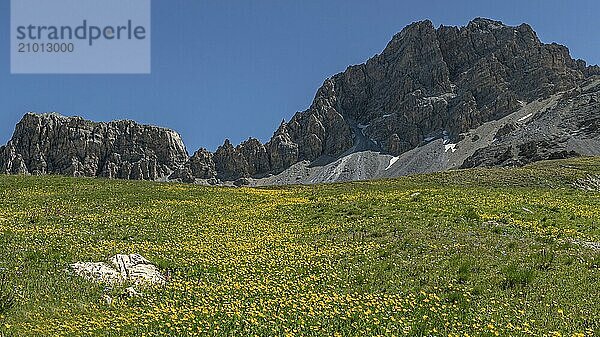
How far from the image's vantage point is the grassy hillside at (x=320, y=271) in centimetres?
1257

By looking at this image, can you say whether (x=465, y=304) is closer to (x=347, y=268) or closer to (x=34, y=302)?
(x=347, y=268)

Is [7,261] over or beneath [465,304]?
over

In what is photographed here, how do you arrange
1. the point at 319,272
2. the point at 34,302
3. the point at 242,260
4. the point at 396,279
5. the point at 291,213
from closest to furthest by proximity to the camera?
the point at 34,302 → the point at 396,279 → the point at 319,272 → the point at 242,260 → the point at 291,213

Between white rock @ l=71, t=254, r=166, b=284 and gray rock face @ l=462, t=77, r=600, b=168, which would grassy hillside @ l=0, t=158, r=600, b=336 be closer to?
white rock @ l=71, t=254, r=166, b=284

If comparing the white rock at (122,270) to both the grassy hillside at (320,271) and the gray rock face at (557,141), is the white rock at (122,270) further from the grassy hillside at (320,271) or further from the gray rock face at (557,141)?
the gray rock face at (557,141)

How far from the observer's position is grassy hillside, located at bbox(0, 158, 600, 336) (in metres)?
12.6

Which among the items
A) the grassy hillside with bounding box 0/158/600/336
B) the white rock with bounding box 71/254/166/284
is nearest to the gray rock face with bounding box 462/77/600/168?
the grassy hillside with bounding box 0/158/600/336

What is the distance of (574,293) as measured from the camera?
1473 cm

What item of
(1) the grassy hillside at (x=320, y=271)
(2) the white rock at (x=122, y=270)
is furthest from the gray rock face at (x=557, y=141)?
(2) the white rock at (x=122, y=270)

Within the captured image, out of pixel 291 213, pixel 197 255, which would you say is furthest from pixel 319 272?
pixel 291 213

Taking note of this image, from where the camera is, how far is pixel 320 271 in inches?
721

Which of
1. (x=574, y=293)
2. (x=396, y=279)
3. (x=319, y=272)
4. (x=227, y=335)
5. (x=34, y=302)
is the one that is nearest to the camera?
(x=227, y=335)

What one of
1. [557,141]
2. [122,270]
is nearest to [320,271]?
[122,270]

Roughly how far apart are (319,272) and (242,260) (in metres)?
3.28
